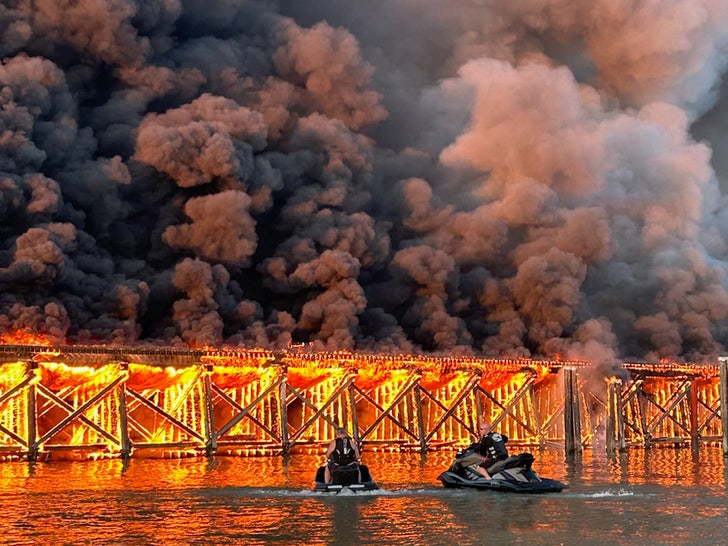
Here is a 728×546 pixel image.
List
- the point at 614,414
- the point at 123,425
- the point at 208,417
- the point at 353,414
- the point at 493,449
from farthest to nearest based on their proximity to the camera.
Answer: the point at 614,414 → the point at 353,414 → the point at 208,417 → the point at 123,425 → the point at 493,449

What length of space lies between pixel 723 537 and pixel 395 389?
42.7 meters

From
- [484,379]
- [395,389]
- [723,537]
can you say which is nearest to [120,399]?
[395,389]

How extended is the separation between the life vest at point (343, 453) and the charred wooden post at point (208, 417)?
21274 millimetres

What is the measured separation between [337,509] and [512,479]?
22.2 ft

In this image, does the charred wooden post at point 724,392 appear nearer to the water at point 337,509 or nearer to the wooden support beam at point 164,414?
the water at point 337,509

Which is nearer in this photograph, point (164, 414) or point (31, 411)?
point (31, 411)

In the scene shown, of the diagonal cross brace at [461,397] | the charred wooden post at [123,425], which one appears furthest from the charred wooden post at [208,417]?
the diagonal cross brace at [461,397]

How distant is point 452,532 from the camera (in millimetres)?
22797

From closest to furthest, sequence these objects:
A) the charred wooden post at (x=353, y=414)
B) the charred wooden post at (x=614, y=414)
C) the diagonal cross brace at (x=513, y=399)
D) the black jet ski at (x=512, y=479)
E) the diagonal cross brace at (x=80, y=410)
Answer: the black jet ski at (x=512, y=479) → the diagonal cross brace at (x=80, y=410) → the charred wooden post at (x=353, y=414) → the charred wooden post at (x=614, y=414) → the diagonal cross brace at (x=513, y=399)

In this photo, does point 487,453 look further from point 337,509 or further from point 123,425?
point 123,425

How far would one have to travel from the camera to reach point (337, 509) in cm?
2734

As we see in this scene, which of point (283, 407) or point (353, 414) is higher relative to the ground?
point (283, 407)

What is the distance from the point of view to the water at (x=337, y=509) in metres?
22.1

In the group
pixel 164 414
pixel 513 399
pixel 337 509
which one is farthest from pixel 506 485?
pixel 513 399
